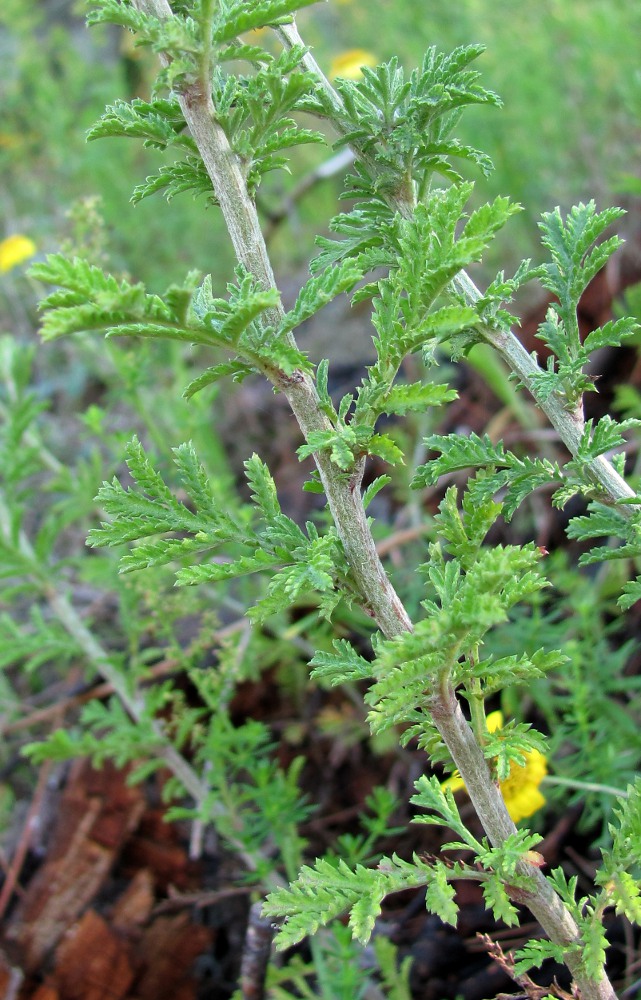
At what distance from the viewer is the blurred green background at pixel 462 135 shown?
3.74 meters

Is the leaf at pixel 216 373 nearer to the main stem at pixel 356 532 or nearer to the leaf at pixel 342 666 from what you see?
the main stem at pixel 356 532

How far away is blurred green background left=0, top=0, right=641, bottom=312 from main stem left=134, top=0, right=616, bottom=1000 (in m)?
1.84

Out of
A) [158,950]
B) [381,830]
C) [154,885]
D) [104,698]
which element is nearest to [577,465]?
[381,830]

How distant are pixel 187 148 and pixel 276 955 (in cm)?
168

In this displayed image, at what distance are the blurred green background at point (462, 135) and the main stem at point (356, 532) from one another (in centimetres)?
184

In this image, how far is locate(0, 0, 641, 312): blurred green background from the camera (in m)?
3.74

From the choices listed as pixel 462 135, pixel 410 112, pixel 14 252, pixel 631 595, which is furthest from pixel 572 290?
pixel 462 135

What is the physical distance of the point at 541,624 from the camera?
2.10m

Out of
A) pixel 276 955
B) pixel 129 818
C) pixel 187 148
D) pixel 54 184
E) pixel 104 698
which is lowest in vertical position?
pixel 276 955

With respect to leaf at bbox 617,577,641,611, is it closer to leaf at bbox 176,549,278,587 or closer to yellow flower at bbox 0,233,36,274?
leaf at bbox 176,549,278,587

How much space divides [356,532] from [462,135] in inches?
133

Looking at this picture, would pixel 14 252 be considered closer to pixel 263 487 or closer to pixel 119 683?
pixel 119 683

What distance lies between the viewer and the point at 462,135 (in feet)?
12.8

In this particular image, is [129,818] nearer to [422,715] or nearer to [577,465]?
[422,715]
